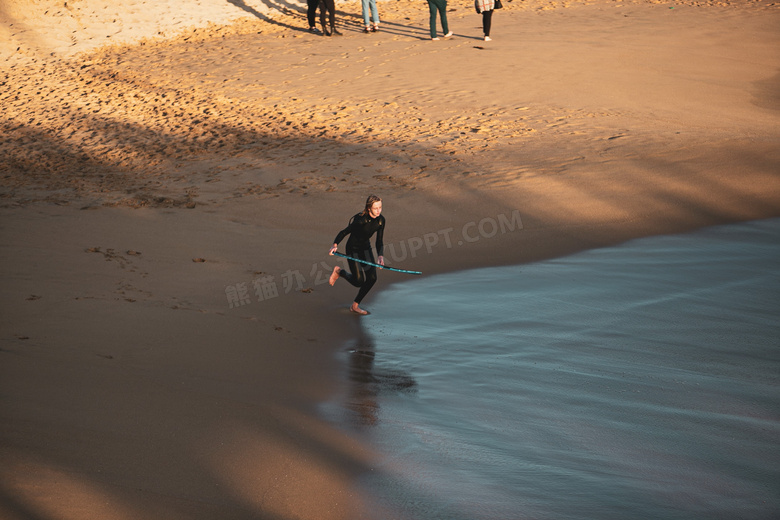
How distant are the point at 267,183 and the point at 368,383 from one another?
276 inches

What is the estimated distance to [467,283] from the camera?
891cm

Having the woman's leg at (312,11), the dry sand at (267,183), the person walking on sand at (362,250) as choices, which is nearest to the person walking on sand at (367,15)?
the dry sand at (267,183)

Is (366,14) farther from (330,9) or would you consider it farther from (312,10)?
(312,10)

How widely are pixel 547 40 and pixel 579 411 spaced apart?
678 inches

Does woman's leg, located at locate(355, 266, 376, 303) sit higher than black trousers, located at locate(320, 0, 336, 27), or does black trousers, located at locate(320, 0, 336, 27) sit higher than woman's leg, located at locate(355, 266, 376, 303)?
black trousers, located at locate(320, 0, 336, 27)

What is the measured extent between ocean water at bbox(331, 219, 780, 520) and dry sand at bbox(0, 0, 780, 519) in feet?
1.65

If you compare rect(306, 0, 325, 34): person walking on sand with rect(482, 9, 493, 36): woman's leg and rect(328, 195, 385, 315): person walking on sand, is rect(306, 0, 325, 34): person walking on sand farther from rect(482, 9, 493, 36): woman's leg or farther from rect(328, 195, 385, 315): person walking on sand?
rect(328, 195, 385, 315): person walking on sand

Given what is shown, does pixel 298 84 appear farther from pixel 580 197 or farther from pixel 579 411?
pixel 579 411

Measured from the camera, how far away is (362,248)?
325 inches

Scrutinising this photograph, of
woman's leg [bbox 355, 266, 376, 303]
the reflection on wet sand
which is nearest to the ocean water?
the reflection on wet sand

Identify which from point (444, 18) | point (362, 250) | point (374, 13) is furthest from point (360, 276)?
point (374, 13)

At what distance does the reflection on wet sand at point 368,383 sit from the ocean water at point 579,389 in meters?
0.02

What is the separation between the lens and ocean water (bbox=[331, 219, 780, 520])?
4480mm

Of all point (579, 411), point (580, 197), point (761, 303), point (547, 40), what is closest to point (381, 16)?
point (547, 40)
